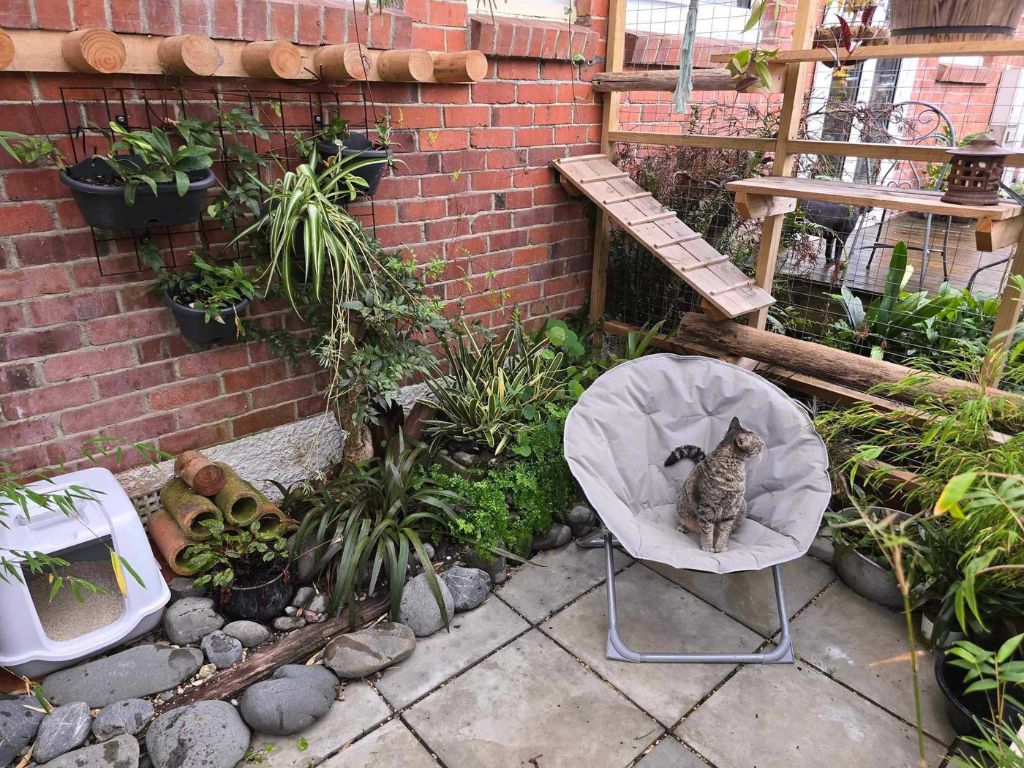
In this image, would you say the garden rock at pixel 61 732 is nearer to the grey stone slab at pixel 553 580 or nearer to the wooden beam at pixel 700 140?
the grey stone slab at pixel 553 580

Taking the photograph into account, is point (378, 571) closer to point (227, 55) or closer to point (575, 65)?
point (227, 55)

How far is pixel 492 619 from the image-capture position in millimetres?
2375

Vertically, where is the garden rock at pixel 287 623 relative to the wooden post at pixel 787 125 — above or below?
below

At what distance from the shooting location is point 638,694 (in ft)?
6.77

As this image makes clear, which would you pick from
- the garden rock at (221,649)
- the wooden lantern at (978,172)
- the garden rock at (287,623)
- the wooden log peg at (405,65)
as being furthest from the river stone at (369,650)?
the wooden lantern at (978,172)

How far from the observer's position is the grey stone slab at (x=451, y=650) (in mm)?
2082

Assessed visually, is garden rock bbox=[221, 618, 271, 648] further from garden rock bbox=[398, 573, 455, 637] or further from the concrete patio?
garden rock bbox=[398, 573, 455, 637]

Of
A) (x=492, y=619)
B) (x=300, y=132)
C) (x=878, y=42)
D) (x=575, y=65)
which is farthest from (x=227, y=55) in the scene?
(x=878, y=42)

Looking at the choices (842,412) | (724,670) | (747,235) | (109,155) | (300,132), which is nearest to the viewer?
(109,155)

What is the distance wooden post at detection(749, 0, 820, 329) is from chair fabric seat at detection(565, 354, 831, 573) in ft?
2.23

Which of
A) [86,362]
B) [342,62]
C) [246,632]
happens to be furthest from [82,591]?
[342,62]

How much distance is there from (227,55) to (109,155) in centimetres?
54

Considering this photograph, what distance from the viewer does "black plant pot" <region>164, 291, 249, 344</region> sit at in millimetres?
2234

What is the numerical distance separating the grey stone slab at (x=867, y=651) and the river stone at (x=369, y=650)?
1.30 meters
